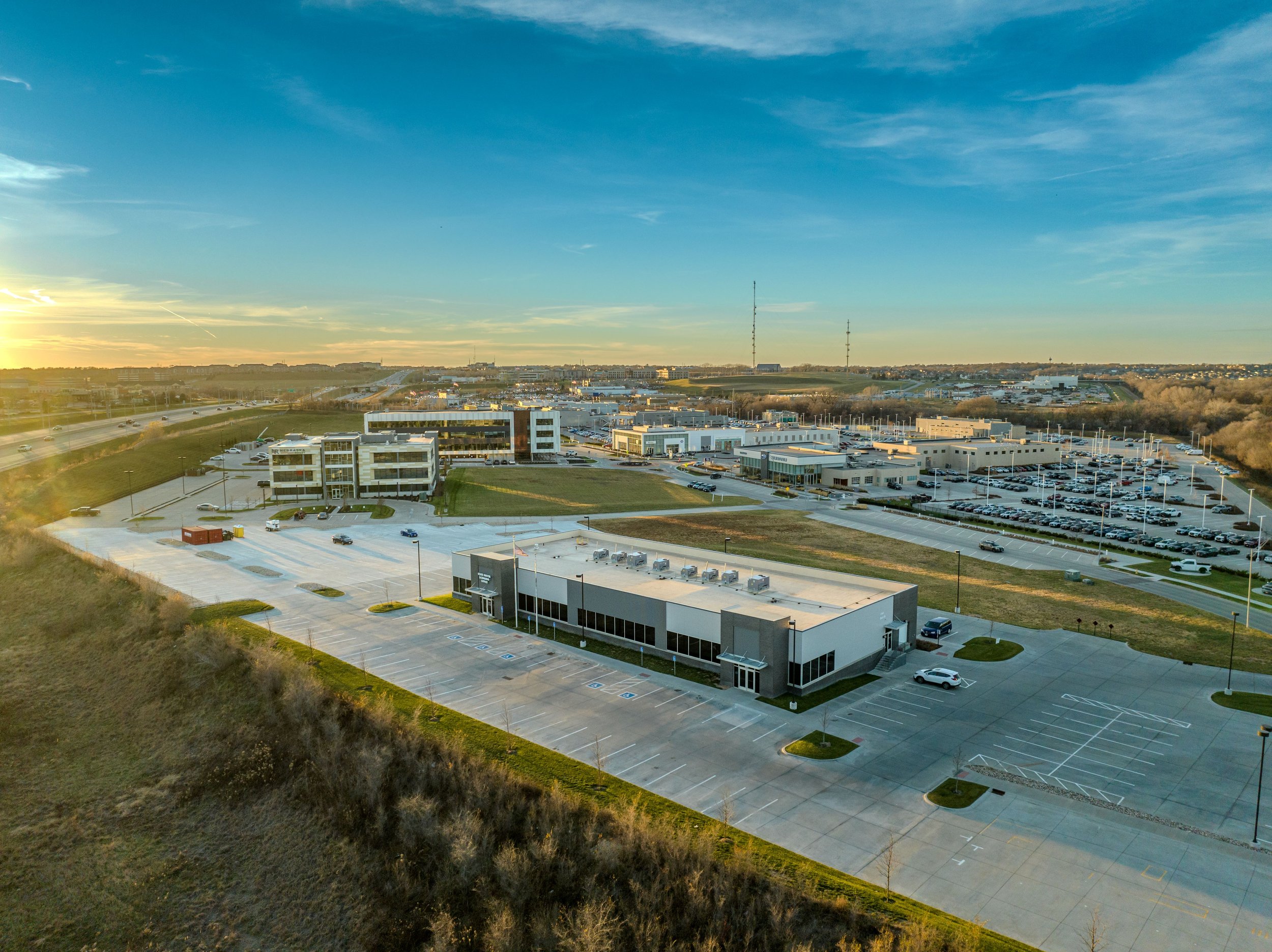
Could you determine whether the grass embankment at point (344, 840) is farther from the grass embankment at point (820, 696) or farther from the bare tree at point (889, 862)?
the grass embankment at point (820, 696)

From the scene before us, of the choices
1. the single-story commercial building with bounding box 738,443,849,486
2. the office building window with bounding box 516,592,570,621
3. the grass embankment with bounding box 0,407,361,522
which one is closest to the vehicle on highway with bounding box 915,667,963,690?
the office building window with bounding box 516,592,570,621

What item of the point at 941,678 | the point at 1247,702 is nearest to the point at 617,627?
the point at 941,678

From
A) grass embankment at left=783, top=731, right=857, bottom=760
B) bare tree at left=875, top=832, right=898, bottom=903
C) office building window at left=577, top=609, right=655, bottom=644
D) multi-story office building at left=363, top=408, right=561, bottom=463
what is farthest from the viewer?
multi-story office building at left=363, top=408, right=561, bottom=463

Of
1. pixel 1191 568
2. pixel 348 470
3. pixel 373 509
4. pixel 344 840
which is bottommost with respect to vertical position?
pixel 344 840

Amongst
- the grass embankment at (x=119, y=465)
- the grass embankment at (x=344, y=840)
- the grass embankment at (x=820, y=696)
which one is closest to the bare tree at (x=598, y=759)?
the grass embankment at (x=344, y=840)

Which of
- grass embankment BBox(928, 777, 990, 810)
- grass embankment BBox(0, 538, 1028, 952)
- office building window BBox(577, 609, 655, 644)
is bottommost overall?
grass embankment BBox(0, 538, 1028, 952)

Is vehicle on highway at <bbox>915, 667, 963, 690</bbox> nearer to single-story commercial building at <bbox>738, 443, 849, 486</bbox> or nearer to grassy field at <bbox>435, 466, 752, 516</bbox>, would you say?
grassy field at <bbox>435, 466, 752, 516</bbox>

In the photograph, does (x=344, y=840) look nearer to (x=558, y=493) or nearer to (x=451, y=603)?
(x=451, y=603)
